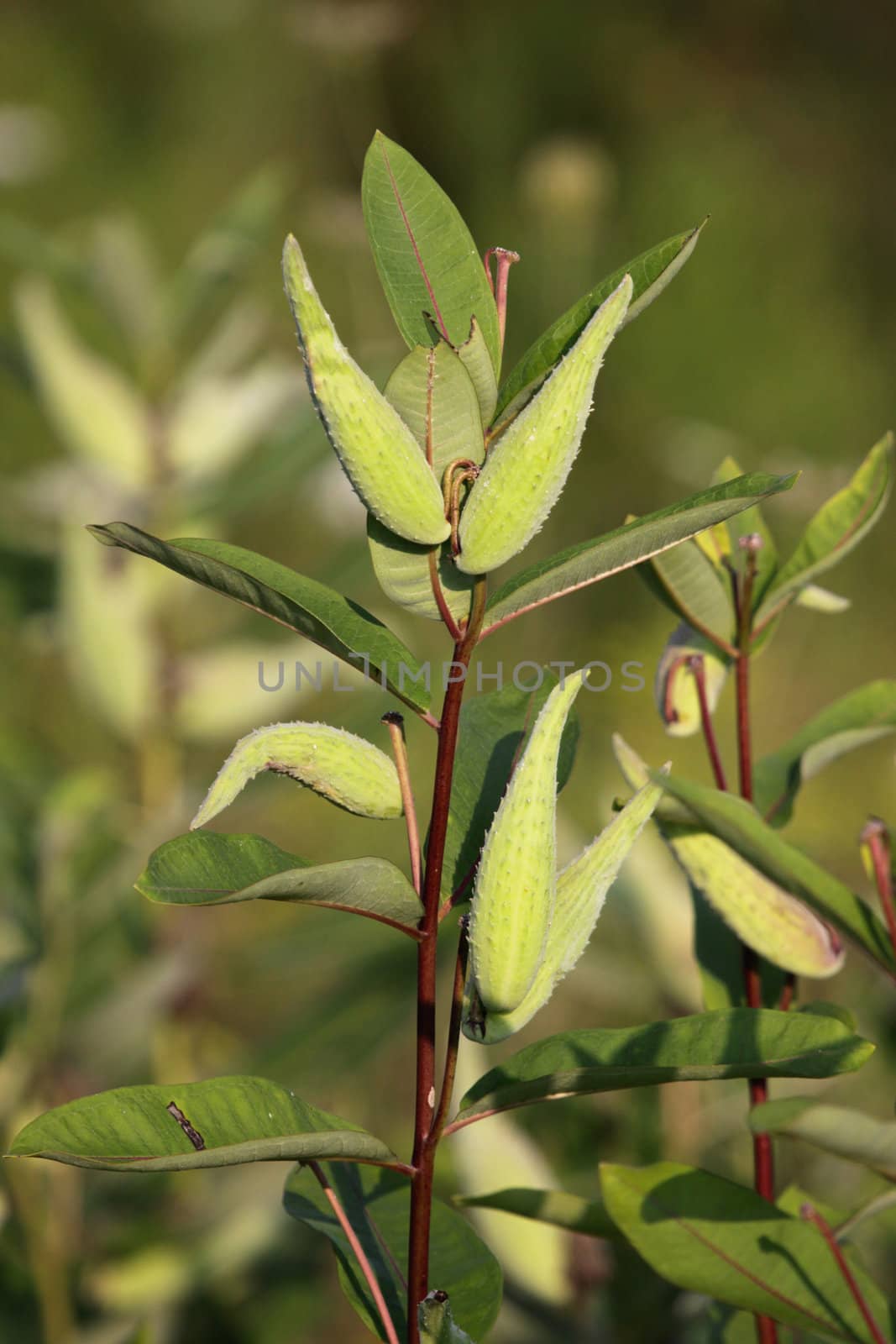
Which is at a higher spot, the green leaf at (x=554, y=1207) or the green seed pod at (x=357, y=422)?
the green seed pod at (x=357, y=422)

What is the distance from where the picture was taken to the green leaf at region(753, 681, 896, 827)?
404mm

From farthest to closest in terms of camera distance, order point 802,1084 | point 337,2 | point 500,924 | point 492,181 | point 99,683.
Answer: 1. point 492,181
2. point 337,2
3. point 99,683
4. point 802,1084
5. point 500,924

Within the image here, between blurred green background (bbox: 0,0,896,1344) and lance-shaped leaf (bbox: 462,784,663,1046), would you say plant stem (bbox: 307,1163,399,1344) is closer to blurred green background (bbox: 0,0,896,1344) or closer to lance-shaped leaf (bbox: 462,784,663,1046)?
lance-shaped leaf (bbox: 462,784,663,1046)

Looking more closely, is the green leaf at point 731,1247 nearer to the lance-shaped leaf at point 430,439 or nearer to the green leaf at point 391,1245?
the green leaf at point 391,1245

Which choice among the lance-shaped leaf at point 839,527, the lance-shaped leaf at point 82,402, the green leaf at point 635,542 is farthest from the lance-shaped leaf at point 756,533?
the lance-shaped leaf at point 82,402

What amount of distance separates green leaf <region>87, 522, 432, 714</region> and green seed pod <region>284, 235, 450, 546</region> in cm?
3

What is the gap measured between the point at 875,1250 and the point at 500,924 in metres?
0.66

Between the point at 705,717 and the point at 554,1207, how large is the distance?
0.51 ft

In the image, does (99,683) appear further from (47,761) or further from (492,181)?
(492,181)

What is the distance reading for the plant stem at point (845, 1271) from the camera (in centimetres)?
35

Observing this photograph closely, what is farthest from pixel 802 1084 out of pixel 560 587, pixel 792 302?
pixel 792 302

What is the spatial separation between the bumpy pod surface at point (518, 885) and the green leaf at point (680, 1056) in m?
0.03

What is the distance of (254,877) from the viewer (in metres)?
0.31

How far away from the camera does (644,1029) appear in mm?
329
